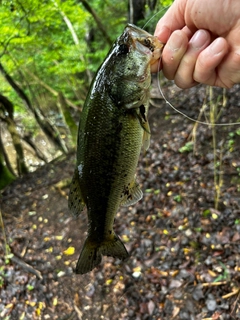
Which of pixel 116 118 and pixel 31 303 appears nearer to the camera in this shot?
pixel 116 118

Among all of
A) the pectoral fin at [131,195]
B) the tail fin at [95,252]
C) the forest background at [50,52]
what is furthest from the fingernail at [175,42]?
the forest background at [50,52]

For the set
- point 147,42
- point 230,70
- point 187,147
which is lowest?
point 187,147

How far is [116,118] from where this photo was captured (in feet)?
5.91

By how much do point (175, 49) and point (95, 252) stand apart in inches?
63.3

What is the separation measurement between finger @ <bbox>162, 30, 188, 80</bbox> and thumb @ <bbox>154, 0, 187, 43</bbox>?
0.76 feet

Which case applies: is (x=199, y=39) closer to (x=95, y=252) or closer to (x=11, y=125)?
(x=95, y=252)

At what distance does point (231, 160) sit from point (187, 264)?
85.3 inches

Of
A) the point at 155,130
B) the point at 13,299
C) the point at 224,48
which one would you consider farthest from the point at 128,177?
the point at 155,130

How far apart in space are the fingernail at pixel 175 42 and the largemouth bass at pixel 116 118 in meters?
0.11

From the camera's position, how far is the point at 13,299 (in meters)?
4.46

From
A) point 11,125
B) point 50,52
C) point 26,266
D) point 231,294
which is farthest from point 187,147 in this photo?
point 11,125

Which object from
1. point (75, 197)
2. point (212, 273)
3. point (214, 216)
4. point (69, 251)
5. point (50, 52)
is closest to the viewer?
point (75, 197)

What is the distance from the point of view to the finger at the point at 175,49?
1.90 metres

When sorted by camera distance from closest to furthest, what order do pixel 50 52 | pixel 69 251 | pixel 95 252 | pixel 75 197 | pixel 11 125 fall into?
pixel 75 197, pixel 95 252, pixel 69 251, pixel 50 52, pixel 11 125
